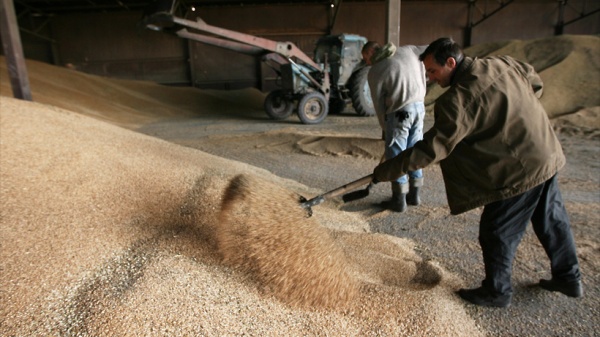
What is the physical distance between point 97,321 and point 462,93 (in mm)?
1705

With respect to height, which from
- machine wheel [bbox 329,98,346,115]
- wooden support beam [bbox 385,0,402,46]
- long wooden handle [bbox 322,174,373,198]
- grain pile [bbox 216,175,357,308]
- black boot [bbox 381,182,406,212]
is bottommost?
machine wheel [bbox 329,98,346,115]

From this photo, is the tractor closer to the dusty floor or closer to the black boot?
the dusty floor

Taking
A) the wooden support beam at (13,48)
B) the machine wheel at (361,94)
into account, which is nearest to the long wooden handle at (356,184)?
the wooden support beam at (13,48)

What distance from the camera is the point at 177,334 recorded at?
4.80 feet

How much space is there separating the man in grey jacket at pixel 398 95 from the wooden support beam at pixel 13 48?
456cm

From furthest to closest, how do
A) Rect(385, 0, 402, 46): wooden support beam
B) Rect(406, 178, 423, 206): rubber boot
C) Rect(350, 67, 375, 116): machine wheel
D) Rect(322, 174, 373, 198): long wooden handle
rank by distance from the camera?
Rect(350, 67, 375, 116): machine wheel < Rect(385, 0, 402, 46): wooden support beam < Rect(406, 178, 423, 206): rubber boot < Rect(322, 174, 373, 198): long wooden handle

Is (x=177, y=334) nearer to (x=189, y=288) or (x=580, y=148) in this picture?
(x=189, y=288)

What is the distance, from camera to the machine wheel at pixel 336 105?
918cm

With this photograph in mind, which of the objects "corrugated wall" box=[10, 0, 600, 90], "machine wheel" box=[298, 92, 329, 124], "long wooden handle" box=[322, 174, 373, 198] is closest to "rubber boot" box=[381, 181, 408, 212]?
"long wooden handle" box=[322, 174, 373, 198]

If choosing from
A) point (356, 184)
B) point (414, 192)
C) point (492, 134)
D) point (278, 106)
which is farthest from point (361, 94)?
point (492, 134)

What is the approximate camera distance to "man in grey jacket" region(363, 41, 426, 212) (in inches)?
118

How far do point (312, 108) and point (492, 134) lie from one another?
6421 millimetres

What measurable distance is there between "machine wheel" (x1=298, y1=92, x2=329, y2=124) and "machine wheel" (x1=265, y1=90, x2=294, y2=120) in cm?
85

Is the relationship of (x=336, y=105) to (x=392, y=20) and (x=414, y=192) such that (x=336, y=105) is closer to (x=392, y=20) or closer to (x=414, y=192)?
(x=392, y=20)
